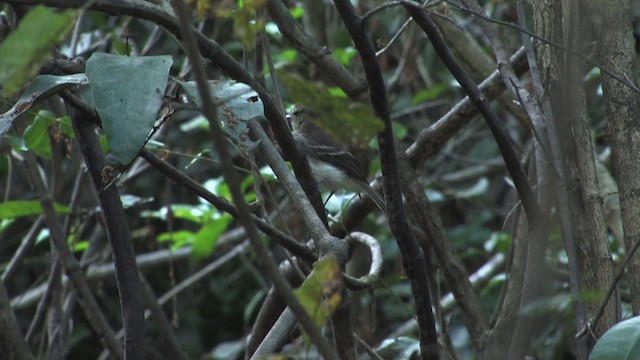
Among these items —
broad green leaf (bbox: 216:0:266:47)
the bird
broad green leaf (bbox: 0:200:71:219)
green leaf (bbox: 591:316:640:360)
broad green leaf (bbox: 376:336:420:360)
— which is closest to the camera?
broad green leaf (bbox: 216:0:266:47)

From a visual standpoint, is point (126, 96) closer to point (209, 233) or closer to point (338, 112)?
point (338, 112)

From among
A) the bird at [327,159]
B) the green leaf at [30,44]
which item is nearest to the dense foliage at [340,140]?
the green leaf at [30,44]

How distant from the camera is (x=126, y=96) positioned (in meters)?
1.14

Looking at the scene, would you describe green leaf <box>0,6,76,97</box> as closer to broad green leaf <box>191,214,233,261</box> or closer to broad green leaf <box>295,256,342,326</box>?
broad green leaf <box>295,256,342,326</box>

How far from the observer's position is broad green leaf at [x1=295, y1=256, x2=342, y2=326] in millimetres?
924

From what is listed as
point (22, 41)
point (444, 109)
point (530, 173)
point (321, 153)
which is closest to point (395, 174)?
point (22, 41)

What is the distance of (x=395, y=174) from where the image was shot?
45.4 inches

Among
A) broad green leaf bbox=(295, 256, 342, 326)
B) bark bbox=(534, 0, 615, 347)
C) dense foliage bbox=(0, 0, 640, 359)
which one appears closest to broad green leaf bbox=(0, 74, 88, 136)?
dense foliage bbox=(0, 0, 640, 359)

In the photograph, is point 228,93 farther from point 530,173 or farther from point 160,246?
point 160,246

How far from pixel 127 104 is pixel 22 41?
0.35 m

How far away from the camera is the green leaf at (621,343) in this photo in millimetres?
1027

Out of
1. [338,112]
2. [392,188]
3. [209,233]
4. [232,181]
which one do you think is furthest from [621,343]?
[209,233]

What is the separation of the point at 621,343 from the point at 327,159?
273 centimetres

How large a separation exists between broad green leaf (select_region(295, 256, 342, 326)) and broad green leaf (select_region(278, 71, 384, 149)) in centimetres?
14
